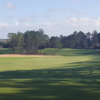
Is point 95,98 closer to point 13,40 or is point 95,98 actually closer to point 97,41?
point 13,40

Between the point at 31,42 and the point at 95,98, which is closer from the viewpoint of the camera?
the point at 95,98

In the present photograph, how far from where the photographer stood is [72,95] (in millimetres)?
9523

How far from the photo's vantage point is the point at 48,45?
132750mm

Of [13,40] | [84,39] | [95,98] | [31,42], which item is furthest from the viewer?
[84,39]

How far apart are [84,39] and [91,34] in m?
6.30

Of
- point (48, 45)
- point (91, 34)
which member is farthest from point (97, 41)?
point (48, 45)

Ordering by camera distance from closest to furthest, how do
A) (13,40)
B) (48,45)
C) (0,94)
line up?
(0,94) → (13,40) → (48,45)

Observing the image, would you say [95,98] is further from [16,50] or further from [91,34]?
[91,34]

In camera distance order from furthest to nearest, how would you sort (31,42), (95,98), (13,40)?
(31,42)
(13,40)
(95,98)

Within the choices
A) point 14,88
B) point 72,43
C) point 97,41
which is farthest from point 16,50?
point 14,88

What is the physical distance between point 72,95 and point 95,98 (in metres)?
1.04

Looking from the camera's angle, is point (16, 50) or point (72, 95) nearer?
point (72, 95)

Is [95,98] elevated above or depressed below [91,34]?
below

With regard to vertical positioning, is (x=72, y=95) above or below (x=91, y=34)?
below
